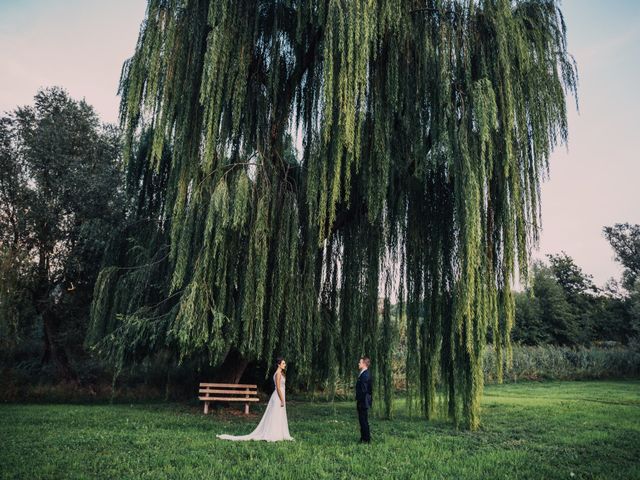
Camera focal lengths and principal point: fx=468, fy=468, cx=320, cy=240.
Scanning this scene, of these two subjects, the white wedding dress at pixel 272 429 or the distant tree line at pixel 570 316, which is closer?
the white wedding dress at pixel 272 429

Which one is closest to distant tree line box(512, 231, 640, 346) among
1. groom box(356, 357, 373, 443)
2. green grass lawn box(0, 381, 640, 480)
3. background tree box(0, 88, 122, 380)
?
green grass lawn box(0, 381, 640, 480)

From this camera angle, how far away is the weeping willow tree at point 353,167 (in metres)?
8.20

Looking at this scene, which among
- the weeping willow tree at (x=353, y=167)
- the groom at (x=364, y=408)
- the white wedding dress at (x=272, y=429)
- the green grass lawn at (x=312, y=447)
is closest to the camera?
the green grass lawn at (x=312, y=447)

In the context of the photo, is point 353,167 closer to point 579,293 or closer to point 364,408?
point 364,408

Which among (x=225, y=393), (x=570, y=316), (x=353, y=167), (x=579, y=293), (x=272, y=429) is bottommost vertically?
(x=272, y=429)

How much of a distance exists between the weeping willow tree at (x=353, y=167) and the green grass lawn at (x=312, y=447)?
1.21 meters

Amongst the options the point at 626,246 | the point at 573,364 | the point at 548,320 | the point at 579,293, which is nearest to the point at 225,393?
the point at 573,364

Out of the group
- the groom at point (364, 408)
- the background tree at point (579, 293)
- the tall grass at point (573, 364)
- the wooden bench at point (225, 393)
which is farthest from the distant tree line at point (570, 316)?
the groom at point (364, 408)

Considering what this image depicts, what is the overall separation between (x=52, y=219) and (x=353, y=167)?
10.3 metres

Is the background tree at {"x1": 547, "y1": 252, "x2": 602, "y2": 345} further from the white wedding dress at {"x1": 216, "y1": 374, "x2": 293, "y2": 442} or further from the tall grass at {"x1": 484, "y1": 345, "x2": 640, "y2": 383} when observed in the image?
the white wedding dress at {"x1": 216, "y1": 374, "x2": 293, "y2": 442}

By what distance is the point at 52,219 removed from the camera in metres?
14.5

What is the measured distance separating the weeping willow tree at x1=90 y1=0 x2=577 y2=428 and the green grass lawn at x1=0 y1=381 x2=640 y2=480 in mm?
1212

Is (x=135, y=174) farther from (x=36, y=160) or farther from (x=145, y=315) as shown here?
(x=36, y=160)

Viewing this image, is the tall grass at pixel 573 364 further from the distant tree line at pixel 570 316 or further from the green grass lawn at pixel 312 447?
the green grass lawn at pixel 312 447
